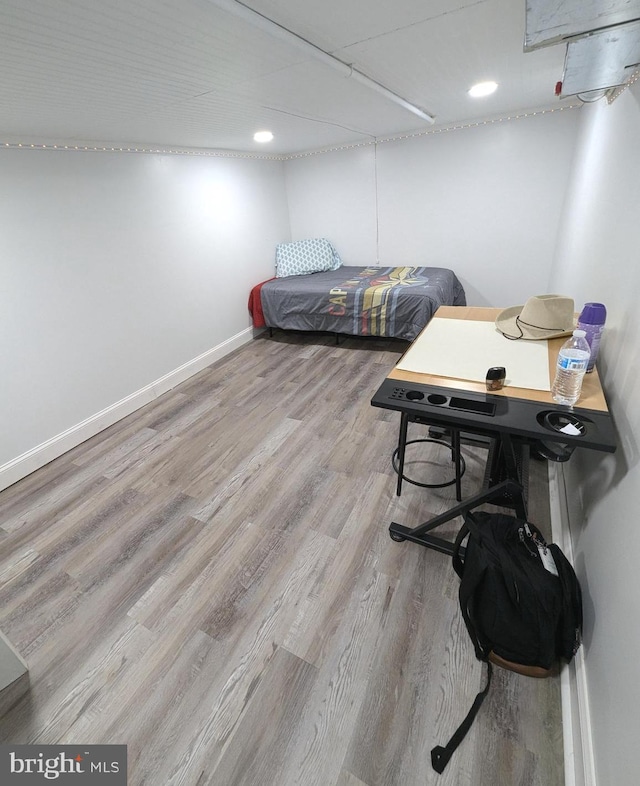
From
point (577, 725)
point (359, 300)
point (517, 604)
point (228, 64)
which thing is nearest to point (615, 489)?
point (517, 604)

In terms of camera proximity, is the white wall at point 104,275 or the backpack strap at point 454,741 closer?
the backpack strap at point 454,741

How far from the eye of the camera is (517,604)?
3.60ft

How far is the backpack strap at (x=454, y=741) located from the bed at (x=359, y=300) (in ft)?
8.88

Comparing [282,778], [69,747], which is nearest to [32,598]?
[69,747]

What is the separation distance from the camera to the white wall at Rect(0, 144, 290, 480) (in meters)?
2.24

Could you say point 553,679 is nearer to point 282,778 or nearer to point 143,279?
point 282,778

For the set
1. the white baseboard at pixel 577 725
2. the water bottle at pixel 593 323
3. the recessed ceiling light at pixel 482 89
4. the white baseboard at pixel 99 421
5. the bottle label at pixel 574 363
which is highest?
the recessed ceiling light at pixel 482 89

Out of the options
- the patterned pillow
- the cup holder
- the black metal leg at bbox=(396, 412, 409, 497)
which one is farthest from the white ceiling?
the patterned pillow

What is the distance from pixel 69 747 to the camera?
1.12 meters

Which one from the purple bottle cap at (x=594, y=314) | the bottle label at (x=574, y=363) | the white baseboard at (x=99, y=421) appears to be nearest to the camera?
the bottle label at (x=574, y=363)

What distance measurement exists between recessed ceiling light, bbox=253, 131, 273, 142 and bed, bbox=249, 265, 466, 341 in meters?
1.33

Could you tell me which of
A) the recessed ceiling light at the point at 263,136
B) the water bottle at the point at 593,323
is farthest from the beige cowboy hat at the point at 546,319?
the recessed ceiling light at the point at 263,136

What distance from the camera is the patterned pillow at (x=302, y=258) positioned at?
439 centimetres

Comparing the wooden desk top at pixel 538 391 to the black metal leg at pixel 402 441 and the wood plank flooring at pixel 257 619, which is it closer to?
the black metal leg at pixel 402 441
